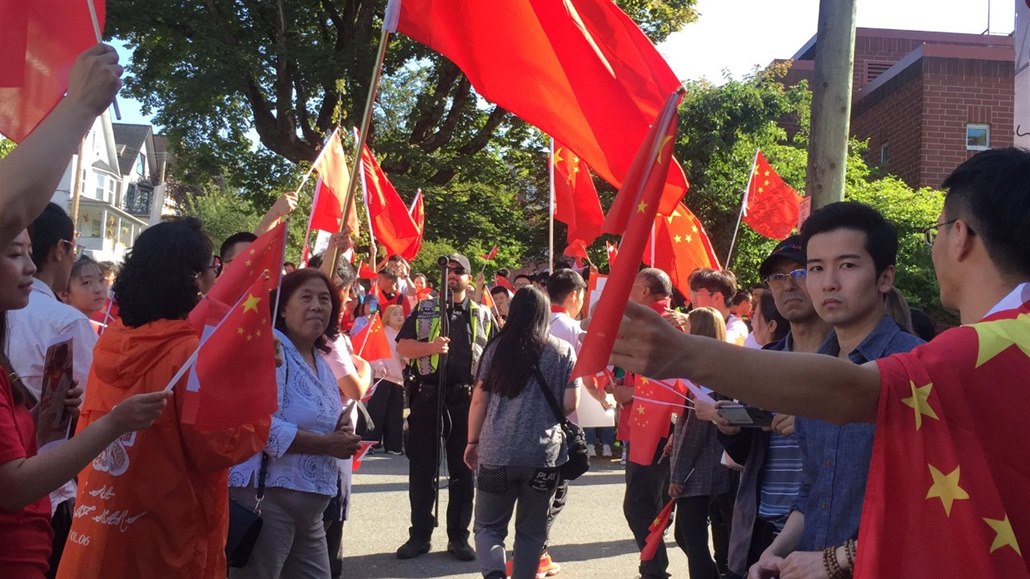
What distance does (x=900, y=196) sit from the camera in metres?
21.7

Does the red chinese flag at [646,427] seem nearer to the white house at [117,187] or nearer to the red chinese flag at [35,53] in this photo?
the red chinese flag at [35,53]

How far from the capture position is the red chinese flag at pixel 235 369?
10.7ft

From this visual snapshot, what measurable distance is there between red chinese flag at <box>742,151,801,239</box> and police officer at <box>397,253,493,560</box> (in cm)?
511

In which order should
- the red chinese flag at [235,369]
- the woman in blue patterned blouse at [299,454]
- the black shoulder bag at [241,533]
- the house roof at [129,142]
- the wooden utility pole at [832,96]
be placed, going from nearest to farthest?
the red chinese flag at [235,369] < the black shoulder bag at [241,533] < the woman in blue patterned blouse at [299,454] < the wooden utility pole at [832,96] < the house roof at [129,142]

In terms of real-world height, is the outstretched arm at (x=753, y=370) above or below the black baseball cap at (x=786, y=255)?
below

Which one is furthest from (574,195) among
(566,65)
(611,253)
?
(566,65)

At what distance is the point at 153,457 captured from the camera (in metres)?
→ 3.36

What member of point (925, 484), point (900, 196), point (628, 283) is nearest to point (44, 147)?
point (628, 283)

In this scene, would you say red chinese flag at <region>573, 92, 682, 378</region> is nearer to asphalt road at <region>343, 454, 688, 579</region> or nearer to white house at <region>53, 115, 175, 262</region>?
asphalt road at <region>343, 454, 688, 579</region>

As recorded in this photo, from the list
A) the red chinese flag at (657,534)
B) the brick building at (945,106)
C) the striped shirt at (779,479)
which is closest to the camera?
the striped shirt at (779,479)

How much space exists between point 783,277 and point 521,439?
2.32 meters

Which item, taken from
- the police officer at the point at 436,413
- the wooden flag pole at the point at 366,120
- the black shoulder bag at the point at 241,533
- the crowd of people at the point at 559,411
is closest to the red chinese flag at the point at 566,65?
the wooden flag pole at the point at 366,120

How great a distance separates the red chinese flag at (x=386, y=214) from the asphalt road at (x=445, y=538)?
2.53 meters

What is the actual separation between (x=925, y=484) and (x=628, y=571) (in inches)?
228
